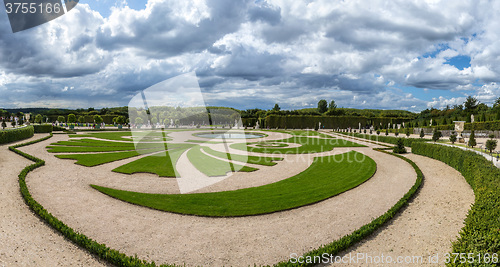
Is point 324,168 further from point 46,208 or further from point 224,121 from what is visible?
point 224,121

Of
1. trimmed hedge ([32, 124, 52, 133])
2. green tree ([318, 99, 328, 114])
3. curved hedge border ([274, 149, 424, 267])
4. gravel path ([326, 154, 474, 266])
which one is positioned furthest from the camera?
green tree ([318, 99, 328, 114])

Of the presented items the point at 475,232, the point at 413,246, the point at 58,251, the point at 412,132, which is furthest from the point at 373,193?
the point at 412,132

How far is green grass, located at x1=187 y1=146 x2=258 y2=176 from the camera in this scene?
14.2m

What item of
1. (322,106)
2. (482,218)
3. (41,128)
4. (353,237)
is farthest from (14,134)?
(322,106)

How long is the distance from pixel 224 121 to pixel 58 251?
252ft

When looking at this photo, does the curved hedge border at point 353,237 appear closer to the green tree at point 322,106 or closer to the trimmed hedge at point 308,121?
the trimmed hedge at point 308,121

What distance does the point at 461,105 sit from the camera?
215 feet

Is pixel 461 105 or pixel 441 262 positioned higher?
pixel 461 105

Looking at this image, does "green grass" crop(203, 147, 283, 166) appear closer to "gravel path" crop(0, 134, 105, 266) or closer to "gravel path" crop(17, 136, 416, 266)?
"gravel path" crop(17, 136, 416, 266)

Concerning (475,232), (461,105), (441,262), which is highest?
(461,105)

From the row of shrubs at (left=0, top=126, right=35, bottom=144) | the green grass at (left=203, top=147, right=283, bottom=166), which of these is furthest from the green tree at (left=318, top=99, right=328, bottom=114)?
the row of shrubs at (left=0, top=126, right=35, bottom=144)

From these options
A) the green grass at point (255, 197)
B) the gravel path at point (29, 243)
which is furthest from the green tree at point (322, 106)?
the gravel path at point (29, 243)

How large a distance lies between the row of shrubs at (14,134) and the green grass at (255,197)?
818 inches

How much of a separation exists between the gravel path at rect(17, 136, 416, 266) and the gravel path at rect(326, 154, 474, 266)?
2.26 feet
